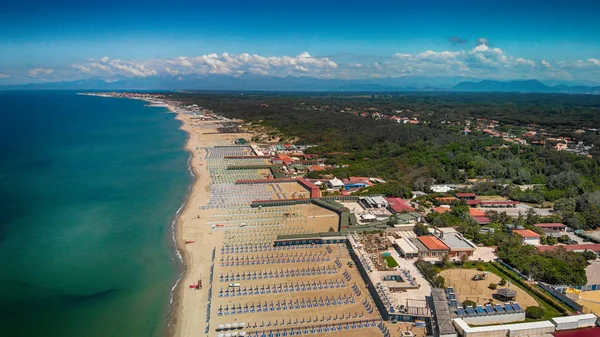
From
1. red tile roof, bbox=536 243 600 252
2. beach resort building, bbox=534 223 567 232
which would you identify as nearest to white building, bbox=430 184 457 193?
beach resort building, bbox=534 223 567 232

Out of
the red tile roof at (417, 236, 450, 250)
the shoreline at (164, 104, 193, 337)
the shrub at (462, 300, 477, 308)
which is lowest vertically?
the shoreline at (164, 104, 193, 337)

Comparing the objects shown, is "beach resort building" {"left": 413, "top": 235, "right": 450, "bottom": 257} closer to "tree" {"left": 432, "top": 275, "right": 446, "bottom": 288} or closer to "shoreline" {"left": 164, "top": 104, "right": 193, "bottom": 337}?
"tree" {"left": 432, "top": 275, "right": 446, "bottom": 288}

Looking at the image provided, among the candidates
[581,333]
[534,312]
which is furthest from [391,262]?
[581,333]

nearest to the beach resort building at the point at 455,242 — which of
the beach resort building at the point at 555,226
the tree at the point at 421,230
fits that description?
the tree at the point at 421,230

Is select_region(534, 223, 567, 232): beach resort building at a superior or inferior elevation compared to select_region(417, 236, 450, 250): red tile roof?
inferior

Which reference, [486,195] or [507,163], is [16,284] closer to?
[486,195]

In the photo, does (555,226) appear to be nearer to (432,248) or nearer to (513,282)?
(513,282)
